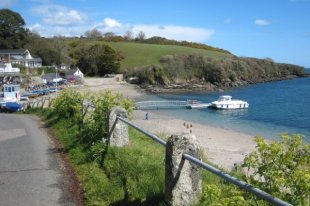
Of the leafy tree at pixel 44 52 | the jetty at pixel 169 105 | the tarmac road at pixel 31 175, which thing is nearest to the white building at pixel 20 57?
the leafy tree at pixel 44 52

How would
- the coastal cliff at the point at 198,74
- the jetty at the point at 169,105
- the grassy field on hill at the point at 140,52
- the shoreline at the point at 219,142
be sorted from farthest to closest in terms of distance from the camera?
the grassy field on hill at the point at 140,52, the coastal cliff at the point at 198,74, the jetty at the point at 169,105, the shoreline at the point at 219,142

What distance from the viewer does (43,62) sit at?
122875 mm

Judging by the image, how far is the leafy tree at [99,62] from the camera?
12381 cm

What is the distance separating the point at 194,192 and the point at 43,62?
4782 inches

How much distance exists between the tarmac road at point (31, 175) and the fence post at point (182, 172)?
7.80ft

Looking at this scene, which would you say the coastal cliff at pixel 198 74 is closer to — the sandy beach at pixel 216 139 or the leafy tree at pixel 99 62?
the leafy tree at pixel 99 62

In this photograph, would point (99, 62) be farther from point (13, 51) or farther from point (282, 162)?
point (282, 162)

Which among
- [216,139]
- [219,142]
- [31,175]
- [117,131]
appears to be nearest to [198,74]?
[216,139]

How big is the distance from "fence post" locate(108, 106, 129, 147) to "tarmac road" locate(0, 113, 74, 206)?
1475 millimetres

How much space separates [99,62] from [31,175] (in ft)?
382

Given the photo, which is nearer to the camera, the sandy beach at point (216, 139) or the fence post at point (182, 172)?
the fence post at point (182, 172)

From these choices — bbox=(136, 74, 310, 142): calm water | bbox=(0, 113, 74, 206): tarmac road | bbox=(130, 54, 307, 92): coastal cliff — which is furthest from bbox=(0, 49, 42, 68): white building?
bbox=(0, 113, 74, 206): tarmac road

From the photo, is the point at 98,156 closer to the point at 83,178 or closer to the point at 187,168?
the point at 83,178

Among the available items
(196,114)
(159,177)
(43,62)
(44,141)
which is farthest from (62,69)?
(159,177)
